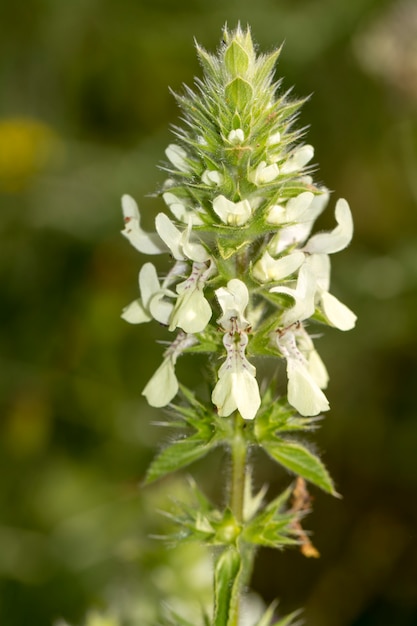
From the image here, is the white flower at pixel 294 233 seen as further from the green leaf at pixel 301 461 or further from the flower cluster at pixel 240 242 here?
the green leaf at pixel 301 461

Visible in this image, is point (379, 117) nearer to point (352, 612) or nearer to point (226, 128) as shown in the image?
point (352, 612)

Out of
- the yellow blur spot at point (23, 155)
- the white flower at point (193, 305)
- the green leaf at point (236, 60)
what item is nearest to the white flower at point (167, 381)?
the white flower at point (193, 305)

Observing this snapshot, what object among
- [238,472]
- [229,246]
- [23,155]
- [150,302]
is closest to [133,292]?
[23,155]

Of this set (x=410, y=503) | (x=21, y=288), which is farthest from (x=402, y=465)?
(x=21, y=288)

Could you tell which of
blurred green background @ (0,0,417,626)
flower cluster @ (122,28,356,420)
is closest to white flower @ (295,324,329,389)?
flower cluster @ (122,28,356,420)

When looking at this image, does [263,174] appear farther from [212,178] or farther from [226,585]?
[226,585]
